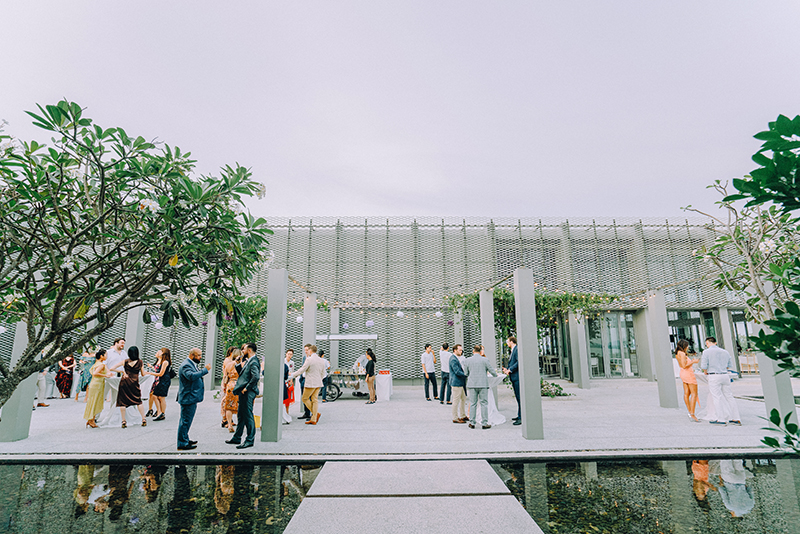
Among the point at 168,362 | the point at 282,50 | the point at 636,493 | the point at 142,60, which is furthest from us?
the point at 282,50

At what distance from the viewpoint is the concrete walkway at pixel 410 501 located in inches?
116

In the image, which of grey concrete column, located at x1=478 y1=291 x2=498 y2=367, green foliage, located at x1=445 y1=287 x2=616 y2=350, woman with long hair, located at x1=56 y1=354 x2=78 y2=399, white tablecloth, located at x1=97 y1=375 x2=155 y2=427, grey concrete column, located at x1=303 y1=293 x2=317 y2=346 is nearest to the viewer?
white tablecloth, located at x1=97 y1=375 x2=155 y2=427

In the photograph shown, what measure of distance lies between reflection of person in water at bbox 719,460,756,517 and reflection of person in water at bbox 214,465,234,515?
4349 mm

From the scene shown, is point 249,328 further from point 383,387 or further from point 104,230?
point 104,230

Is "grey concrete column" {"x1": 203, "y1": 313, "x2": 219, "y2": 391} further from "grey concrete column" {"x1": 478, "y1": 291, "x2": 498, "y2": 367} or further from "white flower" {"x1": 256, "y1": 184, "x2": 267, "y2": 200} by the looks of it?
"white flower" {"x1": 256, "y1": 184, "x2": 267, "y2": 200}

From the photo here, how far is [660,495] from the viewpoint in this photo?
363cm

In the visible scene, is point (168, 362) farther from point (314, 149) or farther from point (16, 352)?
point (314, 149)

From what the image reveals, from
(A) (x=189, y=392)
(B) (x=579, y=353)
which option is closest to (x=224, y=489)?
(A) (x=189, y=392)

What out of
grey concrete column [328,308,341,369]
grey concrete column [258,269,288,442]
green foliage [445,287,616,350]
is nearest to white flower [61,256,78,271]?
grey concrete column [258,269,288,442]

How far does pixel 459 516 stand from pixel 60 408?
10303mm

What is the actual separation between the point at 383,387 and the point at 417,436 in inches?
180

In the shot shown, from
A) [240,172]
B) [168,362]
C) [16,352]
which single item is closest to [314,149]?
[168,362]

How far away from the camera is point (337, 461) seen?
15.4 feet

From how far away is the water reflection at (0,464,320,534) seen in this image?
3105mm
